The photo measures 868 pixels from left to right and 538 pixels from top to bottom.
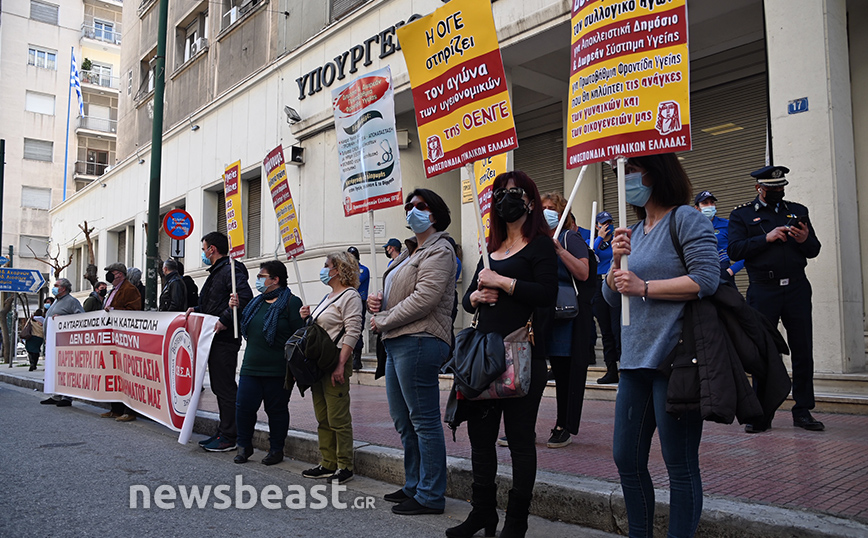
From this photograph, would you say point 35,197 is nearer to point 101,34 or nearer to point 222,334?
point 101,34

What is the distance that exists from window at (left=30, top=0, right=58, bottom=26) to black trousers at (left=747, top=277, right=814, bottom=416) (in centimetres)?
5280

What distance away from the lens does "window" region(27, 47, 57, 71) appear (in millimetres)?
45556

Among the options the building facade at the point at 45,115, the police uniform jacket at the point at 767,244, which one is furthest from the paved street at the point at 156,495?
the building facade at the point at 45,115

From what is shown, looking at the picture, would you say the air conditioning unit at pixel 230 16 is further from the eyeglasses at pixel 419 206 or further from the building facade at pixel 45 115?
the building facade at pixel 45 115

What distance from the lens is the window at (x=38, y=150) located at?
147 feet

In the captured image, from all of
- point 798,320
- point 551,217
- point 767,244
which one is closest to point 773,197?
point 767,244

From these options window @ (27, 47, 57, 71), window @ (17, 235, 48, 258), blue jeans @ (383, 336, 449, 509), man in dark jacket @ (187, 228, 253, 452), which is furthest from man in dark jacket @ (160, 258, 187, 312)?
window @ (27, 47, 57, 71)

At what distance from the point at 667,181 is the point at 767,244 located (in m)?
3.05

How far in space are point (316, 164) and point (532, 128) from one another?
15.6 ft

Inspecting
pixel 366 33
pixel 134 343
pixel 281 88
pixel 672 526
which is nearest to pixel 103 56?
pixel 281 88

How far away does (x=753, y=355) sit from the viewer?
2707mm

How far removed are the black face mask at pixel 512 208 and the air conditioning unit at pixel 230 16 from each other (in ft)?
54.3

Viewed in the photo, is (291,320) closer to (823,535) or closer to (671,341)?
(671,341)

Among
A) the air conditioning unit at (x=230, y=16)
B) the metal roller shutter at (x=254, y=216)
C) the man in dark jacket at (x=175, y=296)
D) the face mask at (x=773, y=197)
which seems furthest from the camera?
the air conditioning unit at (x=230, y=16)
